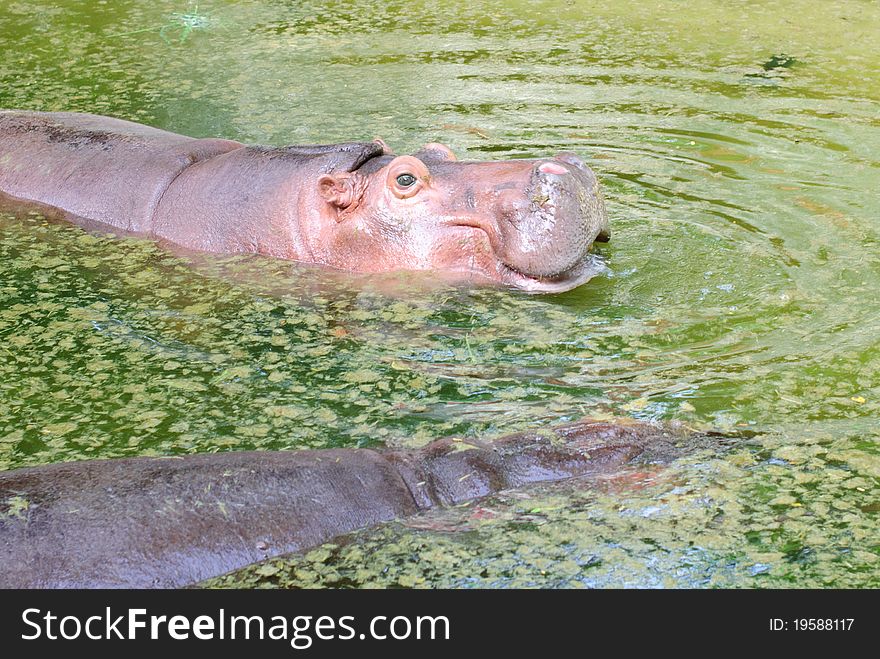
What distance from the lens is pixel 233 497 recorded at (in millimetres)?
2889

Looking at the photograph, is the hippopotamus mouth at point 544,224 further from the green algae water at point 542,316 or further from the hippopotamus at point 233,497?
the hippopotamus at point 233,497

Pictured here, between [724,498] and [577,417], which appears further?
[577,417]

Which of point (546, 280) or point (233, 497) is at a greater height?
point (546, 280)

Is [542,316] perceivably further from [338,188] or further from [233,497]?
[233,497]

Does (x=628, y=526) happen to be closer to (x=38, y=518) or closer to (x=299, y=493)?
(x=299, y=493)

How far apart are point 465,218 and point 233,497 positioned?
1908mm

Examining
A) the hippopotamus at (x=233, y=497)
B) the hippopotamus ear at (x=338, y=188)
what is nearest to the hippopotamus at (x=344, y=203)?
the hippopotamus ear at (x=338, y=188)

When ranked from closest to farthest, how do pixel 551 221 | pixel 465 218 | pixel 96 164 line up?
1. pixel 551 221
2. pixel 465 218
3. pixel 96 164

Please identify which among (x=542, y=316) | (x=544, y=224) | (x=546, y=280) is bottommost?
(x=542, y=316)

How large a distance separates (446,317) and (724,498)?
60.5 inches

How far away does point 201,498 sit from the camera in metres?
2.86

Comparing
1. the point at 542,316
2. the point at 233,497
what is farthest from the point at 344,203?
the point at 233,497
